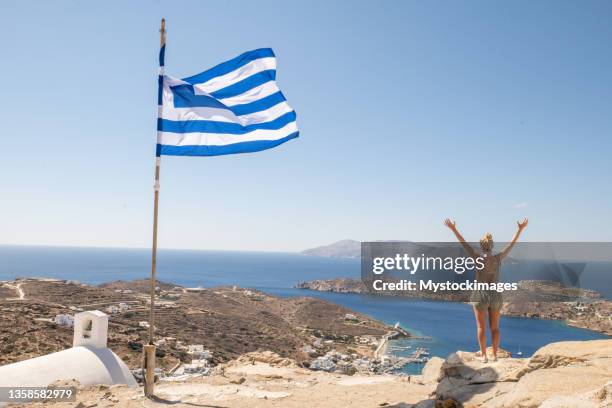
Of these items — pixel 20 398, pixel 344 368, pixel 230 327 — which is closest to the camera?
pixel 20 398

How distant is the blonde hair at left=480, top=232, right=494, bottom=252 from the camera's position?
291 inches

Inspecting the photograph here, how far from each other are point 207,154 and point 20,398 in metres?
7.52

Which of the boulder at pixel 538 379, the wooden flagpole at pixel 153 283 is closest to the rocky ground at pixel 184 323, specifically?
the wooden flagpole at pixel 153 283

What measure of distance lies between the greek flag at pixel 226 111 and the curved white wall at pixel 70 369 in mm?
7163

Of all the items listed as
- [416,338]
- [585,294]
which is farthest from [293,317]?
[585,294]

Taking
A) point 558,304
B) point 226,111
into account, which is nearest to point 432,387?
point 226,111

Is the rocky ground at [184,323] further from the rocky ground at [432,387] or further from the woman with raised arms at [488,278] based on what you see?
the woman with raised arms at [488,278]

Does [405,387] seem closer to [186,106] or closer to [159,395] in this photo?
[159,395]

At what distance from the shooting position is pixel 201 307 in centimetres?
7438

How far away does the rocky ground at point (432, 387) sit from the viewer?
16.9 ft

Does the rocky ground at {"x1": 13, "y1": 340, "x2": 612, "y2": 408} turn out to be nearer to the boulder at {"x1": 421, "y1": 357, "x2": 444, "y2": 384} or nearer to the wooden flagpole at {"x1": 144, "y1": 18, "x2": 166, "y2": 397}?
the boulder at {"x1": 421, "y1": 357, "x2": 444, "y2": 384}

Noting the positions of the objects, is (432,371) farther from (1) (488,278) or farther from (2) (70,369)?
(2) (70,369)

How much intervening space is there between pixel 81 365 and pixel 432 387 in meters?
9.53

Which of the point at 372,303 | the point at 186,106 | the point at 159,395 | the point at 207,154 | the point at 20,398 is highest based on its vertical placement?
the point at 186,106
